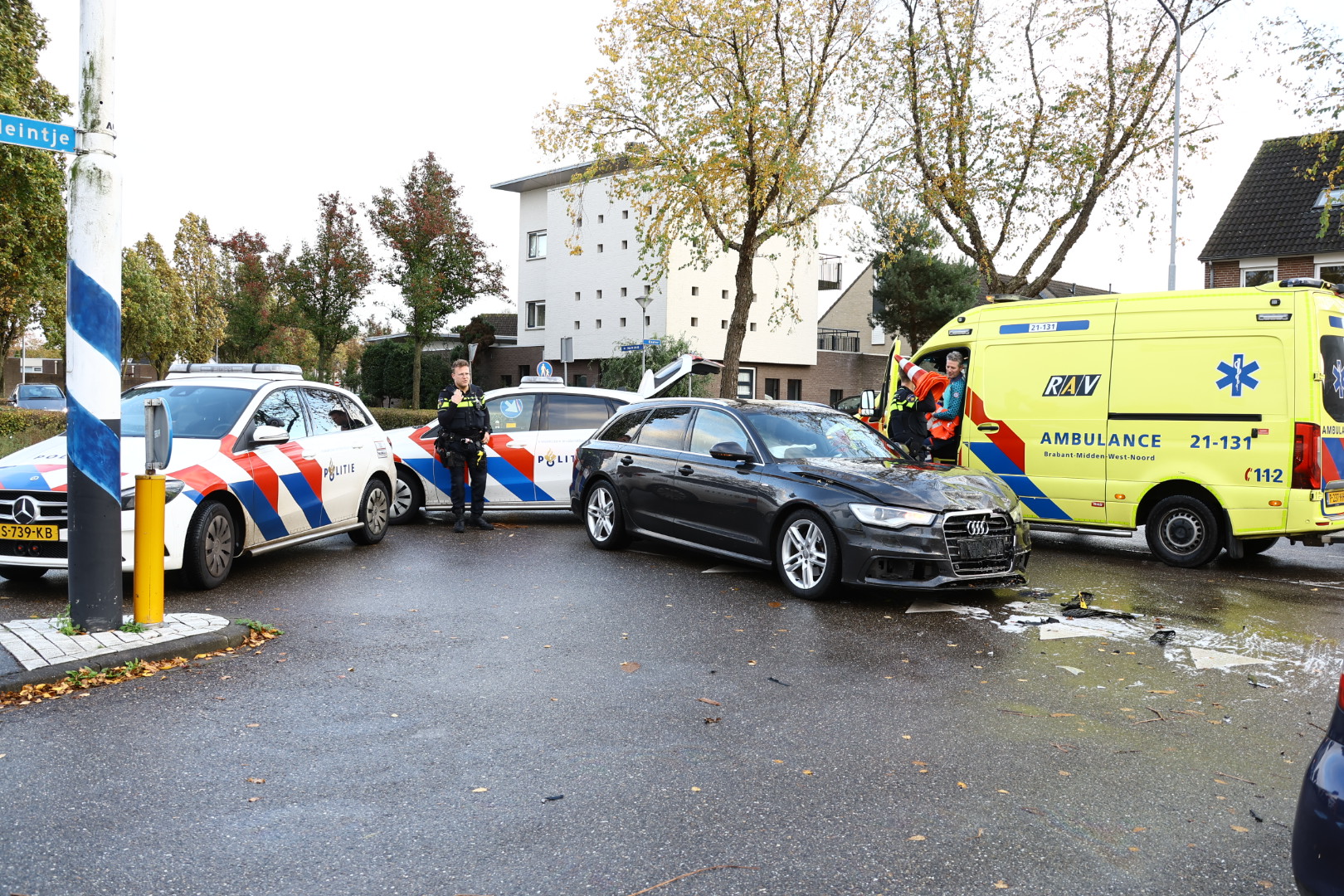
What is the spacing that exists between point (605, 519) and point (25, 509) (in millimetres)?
4823

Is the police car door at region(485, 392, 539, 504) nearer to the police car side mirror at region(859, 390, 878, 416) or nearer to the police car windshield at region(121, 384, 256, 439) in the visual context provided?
the police car windshield at region(121, 384, 256, 439)

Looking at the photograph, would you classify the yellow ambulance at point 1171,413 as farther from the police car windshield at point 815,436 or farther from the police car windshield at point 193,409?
the police car windshield at point 193,409

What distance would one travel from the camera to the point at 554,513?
1393cm

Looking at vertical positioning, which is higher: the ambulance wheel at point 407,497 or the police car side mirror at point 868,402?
the police car side mirror at point 868,402

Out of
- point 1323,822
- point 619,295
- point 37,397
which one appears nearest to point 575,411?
point 1323,822

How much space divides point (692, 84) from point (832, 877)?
19.7m

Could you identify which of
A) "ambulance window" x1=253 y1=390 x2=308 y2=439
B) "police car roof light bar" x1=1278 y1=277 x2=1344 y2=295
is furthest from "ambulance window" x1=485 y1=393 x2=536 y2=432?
"police car roof light bar" x1=1278 y1=277 x2=1344 y2=295

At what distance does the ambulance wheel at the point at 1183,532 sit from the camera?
31.4ft

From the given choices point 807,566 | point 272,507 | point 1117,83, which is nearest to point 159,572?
point 272,507

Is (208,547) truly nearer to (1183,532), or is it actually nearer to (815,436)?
(815,436)

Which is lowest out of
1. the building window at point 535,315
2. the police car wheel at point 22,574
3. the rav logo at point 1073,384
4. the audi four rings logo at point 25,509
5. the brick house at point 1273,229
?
the police car wheel at point 22,574

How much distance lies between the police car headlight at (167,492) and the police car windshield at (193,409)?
854 mm

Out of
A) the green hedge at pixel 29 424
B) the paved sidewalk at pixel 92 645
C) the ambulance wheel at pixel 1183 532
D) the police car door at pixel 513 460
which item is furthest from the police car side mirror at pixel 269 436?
the green hedge at pixel 29 424

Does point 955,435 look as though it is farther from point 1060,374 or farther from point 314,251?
point 314,251
